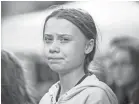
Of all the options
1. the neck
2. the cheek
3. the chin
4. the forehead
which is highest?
Result: the forehead

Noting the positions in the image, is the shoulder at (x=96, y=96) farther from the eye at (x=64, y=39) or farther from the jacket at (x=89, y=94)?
the eye at (x=64, y=39)

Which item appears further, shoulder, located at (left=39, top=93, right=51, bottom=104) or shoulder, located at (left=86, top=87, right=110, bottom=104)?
shoulder, located at (left=39, top=93, right=51, bottom=104)

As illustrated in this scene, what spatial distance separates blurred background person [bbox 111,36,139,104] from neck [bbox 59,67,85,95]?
0.64ft

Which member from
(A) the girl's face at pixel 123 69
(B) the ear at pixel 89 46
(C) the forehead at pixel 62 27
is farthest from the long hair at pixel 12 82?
(A) the girl's face at pixel 123 69

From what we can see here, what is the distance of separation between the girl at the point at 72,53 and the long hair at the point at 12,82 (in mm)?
195

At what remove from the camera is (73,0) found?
1745 mm

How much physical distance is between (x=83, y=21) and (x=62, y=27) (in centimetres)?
13

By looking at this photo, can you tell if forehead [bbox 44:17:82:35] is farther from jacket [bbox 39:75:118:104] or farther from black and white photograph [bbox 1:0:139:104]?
jacket [bbox 39:75:118:104]

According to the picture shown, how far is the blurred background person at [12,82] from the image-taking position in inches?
70.1

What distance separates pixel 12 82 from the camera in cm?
180

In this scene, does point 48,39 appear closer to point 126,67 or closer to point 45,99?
point 45,99

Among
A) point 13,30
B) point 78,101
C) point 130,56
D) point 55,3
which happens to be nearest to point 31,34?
point 13,30

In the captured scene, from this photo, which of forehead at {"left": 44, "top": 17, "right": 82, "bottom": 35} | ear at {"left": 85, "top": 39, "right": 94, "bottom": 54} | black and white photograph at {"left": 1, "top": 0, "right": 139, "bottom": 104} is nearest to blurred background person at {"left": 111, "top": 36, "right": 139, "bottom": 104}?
black and white photograph at {"left": 1, "top": 0, "right": 139, "bottom": 104}

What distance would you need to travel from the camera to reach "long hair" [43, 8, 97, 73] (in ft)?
5.48
